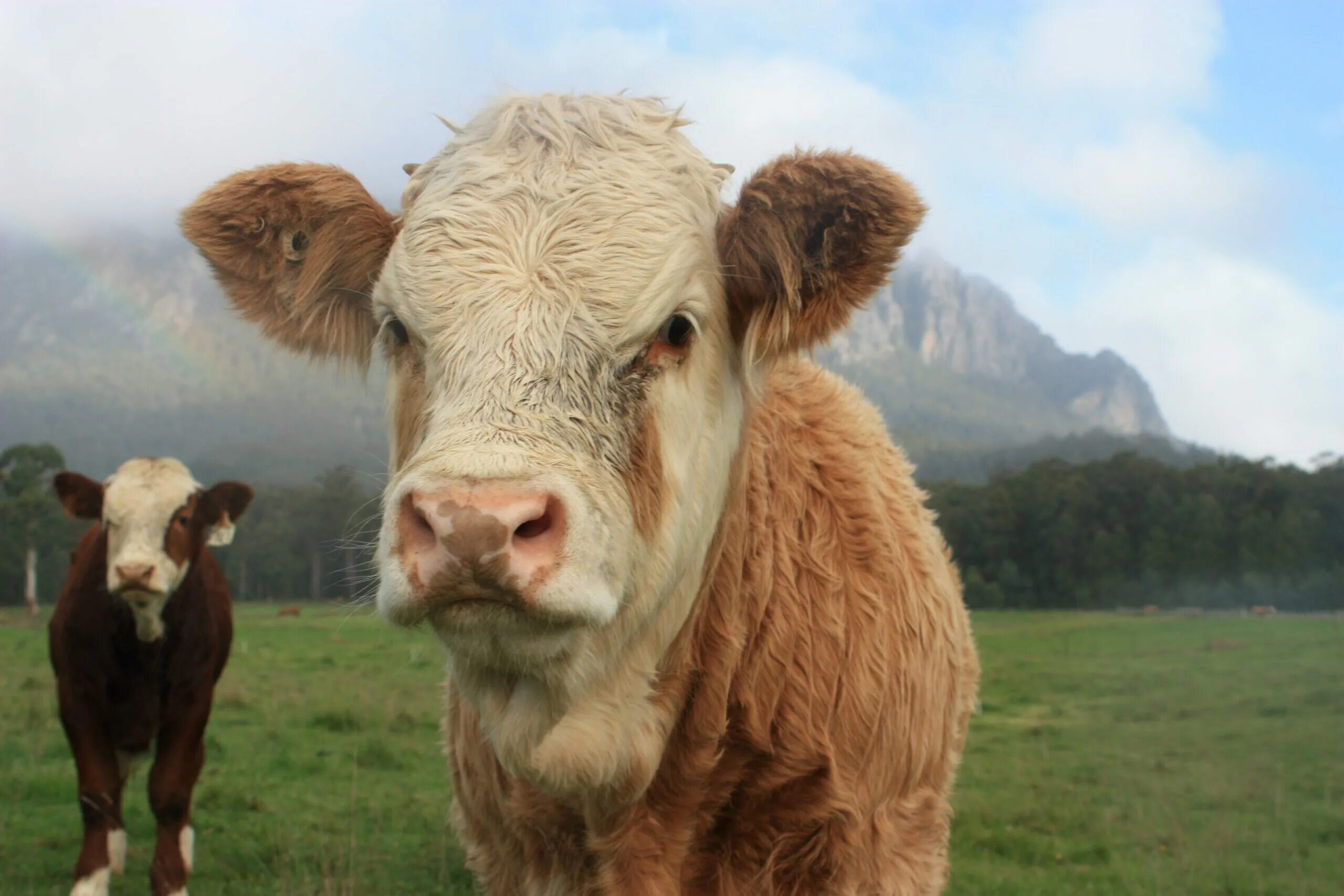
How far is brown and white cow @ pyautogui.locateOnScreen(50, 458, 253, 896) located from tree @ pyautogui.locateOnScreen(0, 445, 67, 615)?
3175 centimetres

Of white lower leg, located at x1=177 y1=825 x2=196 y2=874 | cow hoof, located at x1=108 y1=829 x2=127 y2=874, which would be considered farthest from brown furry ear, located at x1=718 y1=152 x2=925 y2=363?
cow hoof, located at x1=108 y1=829 x2=127 y2=874

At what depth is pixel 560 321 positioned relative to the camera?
244 centimetres

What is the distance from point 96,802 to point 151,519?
1.90m

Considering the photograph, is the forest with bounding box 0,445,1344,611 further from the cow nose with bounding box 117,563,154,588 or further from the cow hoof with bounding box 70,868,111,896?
the cow hoof with bounding box 70,868,111,896

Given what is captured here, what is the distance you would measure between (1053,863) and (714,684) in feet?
20.8

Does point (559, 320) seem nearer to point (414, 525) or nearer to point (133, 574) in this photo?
point (414, 525)

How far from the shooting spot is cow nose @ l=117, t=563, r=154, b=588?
684cm

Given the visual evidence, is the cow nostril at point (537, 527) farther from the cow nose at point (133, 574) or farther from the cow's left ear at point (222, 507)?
the cow's left ear at point (222, 507)

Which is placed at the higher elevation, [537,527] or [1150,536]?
[537,527]

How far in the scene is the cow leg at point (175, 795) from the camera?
6.22 m

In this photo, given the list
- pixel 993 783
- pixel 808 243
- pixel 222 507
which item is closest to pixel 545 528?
pixel 808 243

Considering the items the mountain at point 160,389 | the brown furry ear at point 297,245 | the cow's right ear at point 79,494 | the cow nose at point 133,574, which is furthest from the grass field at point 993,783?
the mountain at point 160,389

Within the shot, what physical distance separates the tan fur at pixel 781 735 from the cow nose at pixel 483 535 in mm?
999

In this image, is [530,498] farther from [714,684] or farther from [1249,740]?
[1249,740]
